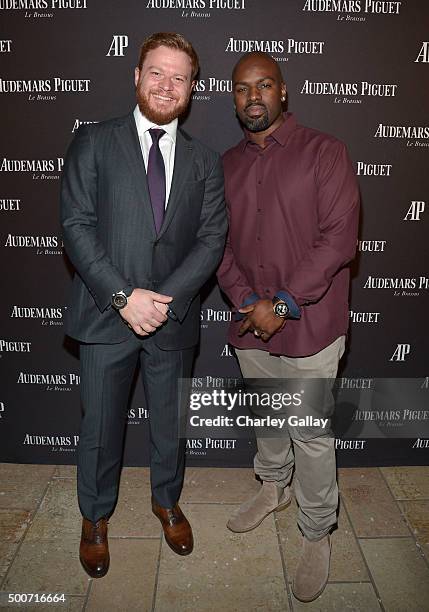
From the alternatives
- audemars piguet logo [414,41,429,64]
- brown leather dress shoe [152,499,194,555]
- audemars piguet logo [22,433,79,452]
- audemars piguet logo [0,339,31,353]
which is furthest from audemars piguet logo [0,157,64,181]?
audemars piguet logo [414,41,429,64]

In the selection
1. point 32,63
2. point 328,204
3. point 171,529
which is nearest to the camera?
point 328,204

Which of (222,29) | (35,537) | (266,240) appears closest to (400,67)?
(222,29)

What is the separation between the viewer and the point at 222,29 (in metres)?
2.76

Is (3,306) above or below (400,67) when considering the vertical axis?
below

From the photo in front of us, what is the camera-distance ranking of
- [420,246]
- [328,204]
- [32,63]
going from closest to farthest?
[328,204] < [32,63] < [420,246]

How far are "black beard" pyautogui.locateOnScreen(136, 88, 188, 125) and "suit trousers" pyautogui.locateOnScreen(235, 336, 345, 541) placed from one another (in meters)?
1.00

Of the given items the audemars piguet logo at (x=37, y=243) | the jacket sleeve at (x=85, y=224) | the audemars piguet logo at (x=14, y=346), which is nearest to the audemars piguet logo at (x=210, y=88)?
the jacket sleeve at (x=85, y=224)

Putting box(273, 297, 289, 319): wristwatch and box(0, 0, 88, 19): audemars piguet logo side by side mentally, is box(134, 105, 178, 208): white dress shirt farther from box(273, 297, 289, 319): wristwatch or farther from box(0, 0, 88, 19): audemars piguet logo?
box(0, 0, 88, 19): audemars piguet logo

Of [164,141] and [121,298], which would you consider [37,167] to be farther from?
[121,298]

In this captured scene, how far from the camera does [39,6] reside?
274cm

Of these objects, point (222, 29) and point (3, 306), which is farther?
point (3, 306)

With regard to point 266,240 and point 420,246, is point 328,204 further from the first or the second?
point 420,246

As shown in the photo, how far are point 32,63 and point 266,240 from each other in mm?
1426

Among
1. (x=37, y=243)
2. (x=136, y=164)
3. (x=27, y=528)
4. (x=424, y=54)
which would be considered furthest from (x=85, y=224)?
(x=424, y=54)
